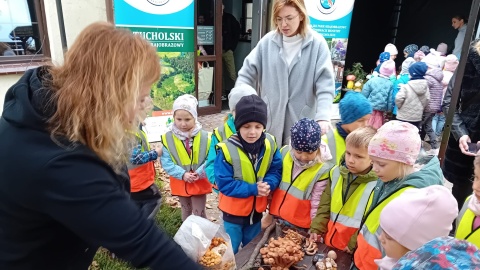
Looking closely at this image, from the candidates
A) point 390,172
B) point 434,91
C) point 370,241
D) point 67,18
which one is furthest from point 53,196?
point 434,91

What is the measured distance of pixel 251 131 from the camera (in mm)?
2326

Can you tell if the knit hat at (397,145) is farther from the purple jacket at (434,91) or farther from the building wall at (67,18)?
the purple jacket at (434,91)

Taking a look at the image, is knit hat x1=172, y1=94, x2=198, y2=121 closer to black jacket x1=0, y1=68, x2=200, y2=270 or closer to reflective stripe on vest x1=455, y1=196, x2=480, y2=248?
black jacket x1=0, y1=68, x2=200, y2=270

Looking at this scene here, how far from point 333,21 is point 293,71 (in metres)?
4.61

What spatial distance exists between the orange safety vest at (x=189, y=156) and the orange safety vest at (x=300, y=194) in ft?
2.72

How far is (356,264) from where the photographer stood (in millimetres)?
1725

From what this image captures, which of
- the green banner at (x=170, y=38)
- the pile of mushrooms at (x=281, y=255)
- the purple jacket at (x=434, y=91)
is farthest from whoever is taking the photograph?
the purple jacket at (x=434, y=91)

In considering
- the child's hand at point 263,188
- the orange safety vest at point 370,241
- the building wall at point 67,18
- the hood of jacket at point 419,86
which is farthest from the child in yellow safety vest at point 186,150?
the hood of jacket at point 419,86

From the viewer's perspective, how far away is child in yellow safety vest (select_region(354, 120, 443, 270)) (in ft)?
5.63

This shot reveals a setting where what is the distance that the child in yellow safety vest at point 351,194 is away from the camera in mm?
1958

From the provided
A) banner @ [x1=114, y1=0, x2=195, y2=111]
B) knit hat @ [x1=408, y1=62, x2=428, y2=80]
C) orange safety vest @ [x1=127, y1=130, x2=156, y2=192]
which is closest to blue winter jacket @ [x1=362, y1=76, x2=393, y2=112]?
knit hat @ [x1=408, y1=62, x2=428, y2=80]

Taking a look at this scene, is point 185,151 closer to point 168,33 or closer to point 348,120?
point 348,120

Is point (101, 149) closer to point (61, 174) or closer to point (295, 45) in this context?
point (61, 174)

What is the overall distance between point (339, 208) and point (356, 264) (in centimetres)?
36
